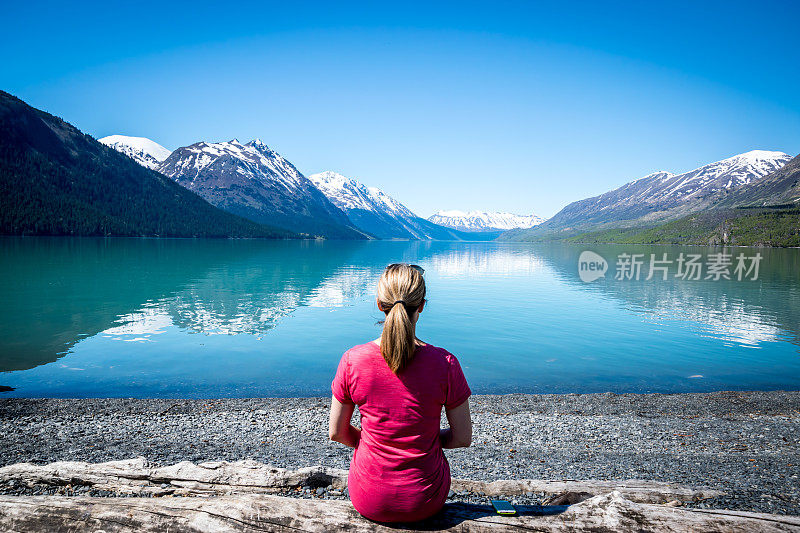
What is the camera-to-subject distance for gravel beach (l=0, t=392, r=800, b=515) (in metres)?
9.85

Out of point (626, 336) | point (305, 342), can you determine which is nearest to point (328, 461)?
point (305, 342)

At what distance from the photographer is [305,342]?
26.8 metres

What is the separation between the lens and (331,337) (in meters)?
28.5

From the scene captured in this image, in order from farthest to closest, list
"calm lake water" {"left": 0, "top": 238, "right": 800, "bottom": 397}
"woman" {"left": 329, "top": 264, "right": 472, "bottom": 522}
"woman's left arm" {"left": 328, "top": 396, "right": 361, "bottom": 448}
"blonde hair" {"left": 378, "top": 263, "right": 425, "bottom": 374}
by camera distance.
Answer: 1. "calm lake water" {"left": 0, "top": 238, "right": 800, "bottom": 397}
2. "woman's left arm" {"left": 328, "top": 396, "right": 361, "bottom": 448}
3. "woman" {"left": 329, "top": 264, "right": 472, "bottom": 522}
4. "blonde hair" {"left": 378, "top": 263, "right": 425, "bottom": 374}

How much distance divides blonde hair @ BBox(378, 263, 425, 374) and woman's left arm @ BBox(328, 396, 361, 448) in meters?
0.68

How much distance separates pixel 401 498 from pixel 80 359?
78.6 feet

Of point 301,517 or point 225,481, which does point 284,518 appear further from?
point 225,481

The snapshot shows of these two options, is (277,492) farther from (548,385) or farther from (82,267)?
(82,267)

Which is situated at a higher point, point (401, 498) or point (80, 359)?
point (401, 498)

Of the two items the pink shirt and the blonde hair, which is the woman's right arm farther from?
the blonde hair

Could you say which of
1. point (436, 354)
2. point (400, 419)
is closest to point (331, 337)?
point (400, 419)

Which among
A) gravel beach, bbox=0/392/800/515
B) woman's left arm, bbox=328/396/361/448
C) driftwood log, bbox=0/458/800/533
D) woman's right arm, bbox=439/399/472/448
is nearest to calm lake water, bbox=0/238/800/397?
gravel beach, bbox=0/392/800/515

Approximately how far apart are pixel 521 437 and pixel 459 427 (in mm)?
9447

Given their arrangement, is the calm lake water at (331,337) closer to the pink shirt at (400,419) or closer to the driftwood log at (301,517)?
the driftwood log at (301,517)
